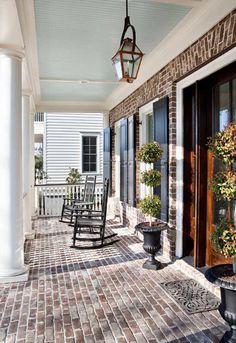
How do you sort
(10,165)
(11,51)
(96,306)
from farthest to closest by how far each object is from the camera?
(10,165), (11,51), (96,306)

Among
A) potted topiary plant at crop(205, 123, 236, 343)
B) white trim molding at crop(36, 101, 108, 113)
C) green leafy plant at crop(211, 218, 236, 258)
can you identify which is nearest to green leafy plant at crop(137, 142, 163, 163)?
potted topiary plant at crop(205, 123, 236, 343)

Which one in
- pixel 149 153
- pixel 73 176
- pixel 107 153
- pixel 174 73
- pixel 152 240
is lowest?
pixel 152 240

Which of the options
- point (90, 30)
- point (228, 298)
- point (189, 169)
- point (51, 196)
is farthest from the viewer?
point (51, 196)

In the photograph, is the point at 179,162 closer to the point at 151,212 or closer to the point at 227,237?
the point at 151,212

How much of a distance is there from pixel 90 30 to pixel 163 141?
1771 mm

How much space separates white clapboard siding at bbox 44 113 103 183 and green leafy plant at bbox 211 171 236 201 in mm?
9322

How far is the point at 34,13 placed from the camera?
3375mm

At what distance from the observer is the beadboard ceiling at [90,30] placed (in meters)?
3.28

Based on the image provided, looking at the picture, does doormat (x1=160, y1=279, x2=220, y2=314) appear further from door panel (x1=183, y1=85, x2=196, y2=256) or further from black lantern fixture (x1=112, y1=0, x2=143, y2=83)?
black lantern fixture (x1=112, y1=0, x2=143, y2=83)

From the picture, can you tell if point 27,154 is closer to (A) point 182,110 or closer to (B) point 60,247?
(B) point 60,247

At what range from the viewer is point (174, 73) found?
423 cm

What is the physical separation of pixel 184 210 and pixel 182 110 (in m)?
1.32

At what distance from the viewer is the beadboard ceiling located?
328 cm

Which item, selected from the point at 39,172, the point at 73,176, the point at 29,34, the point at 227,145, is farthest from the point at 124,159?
the point at 39,172
